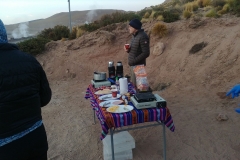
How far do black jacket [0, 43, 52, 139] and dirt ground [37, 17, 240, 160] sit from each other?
2.07 meters

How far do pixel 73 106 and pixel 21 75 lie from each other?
445 centimetres

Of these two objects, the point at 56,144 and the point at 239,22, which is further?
the point at 239,22

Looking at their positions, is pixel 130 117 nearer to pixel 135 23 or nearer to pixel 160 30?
pixel 135 23

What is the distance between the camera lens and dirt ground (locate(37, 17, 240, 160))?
3990 mm

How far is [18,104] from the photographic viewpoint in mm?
1944

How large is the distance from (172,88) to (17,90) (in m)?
5.49

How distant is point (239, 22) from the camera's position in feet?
28.3

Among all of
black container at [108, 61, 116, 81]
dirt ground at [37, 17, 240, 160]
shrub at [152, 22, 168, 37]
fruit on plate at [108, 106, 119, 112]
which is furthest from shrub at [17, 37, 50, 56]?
fruit on plate at [108, 106, 119, 112]

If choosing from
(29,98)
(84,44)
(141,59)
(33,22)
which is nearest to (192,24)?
(84,44)

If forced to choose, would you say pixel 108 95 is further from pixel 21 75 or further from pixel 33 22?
pixel 33 22

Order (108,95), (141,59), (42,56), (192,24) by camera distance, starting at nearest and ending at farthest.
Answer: (108,95) → (141,59) → (192,24) → (42,56)

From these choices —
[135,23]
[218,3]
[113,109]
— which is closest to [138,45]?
[135,23]

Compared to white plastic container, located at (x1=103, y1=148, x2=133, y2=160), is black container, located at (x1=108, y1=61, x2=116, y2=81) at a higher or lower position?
higher

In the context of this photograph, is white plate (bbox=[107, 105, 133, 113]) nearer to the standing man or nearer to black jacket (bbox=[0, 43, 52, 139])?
black jacket (bbox=[0, 43, 52, 139])
